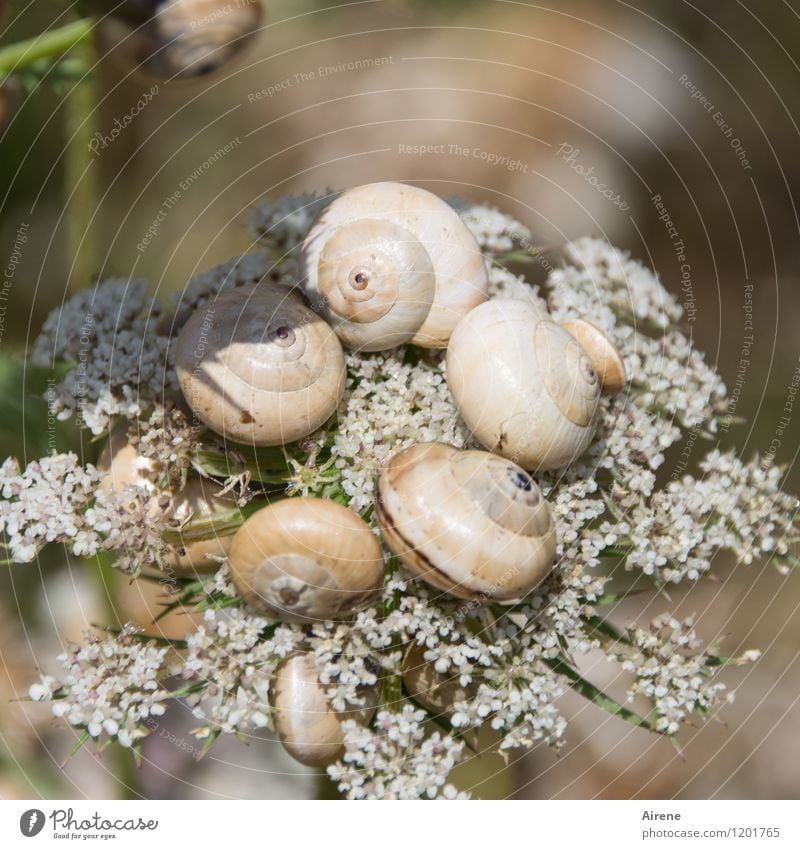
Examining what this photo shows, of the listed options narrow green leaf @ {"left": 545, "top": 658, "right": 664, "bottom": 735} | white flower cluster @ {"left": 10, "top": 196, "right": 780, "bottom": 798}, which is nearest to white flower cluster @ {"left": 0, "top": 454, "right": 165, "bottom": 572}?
white flower cluster @ {"left": 10, "top": 196, "right": 780, "bottom": 798}

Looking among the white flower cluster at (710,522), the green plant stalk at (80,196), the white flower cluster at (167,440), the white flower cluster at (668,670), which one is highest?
the green plant stalk at (80,196)

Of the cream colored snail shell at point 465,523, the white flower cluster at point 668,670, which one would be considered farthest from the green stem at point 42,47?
the white flower cluster at point 668,670

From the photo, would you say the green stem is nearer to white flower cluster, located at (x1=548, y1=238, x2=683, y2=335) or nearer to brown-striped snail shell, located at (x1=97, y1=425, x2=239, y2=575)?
brown-striped snail shell, located at (x1=97, y1=425, x2=239, y2=575)

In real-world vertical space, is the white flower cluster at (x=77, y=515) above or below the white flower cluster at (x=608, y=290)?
below

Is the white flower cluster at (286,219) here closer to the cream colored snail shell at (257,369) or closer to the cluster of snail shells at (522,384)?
the cream colored snail shell at (257,369)
